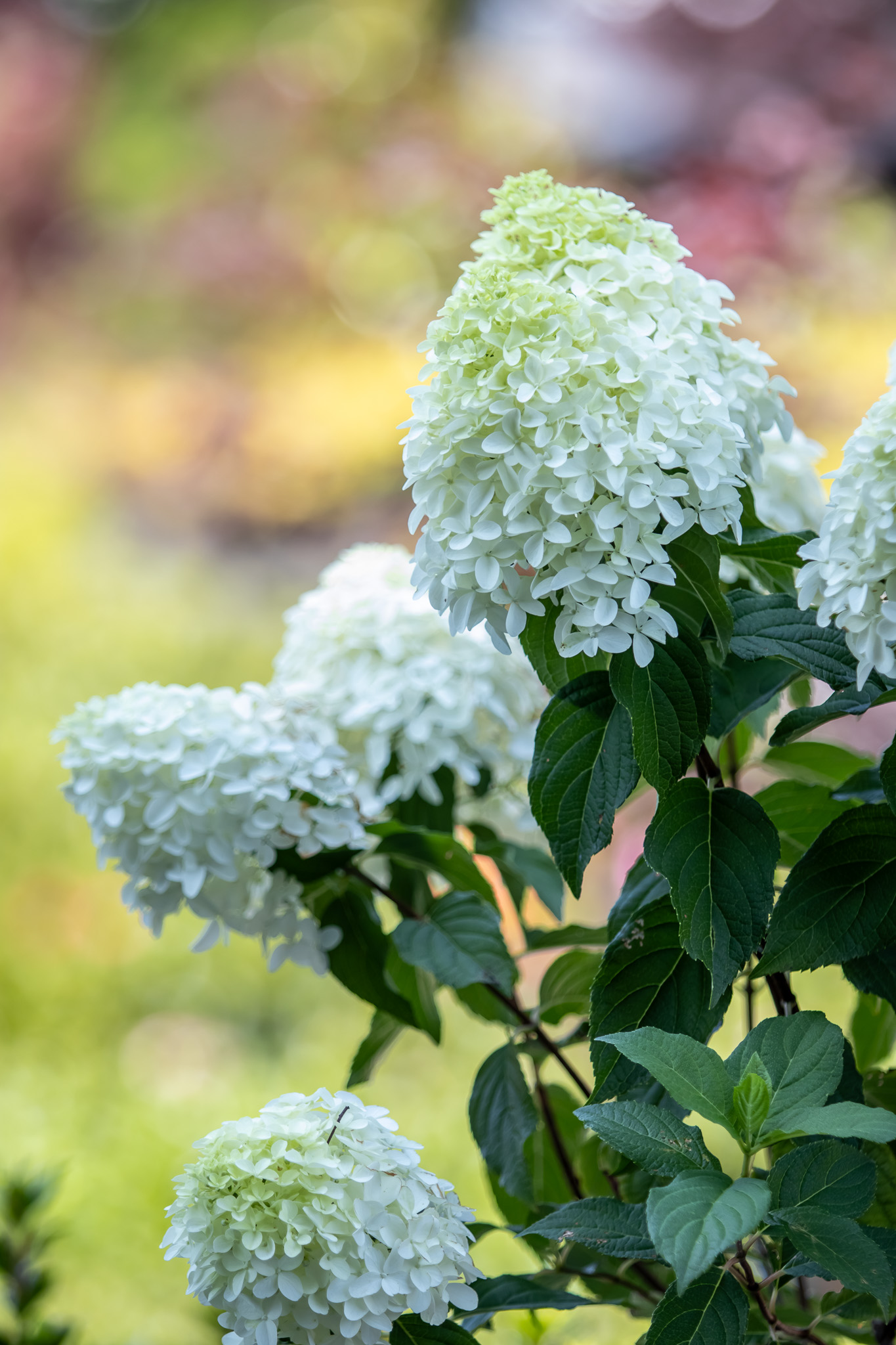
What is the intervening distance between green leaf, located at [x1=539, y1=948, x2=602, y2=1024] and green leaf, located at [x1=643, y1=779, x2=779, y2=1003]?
0.18 meters

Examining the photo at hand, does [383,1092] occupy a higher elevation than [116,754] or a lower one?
higher

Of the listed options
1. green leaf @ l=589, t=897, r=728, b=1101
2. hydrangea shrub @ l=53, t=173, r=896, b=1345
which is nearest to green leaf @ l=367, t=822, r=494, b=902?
hydrangea shrub @ l=53, t=173, r=896, b=1345

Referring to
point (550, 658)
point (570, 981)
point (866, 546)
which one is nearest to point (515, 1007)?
point (570, 981)

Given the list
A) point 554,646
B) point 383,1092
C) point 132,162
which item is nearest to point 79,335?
point 132,162

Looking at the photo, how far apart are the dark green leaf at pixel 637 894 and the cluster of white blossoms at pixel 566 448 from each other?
0.47ft

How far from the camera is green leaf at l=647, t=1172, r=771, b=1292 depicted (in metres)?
0.37

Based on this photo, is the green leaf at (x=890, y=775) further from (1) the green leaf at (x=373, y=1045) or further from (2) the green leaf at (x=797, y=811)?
(1) the green leaf at (x=373, y=1045)

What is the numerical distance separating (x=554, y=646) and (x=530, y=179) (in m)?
0.20

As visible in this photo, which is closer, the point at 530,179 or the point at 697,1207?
the point at 697,1207

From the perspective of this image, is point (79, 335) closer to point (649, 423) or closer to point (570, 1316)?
point (570, 1316)

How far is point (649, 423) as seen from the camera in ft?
1.45

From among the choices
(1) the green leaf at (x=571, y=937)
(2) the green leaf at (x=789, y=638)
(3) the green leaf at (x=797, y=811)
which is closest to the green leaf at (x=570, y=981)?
(1) the green leaf at (x=571, y=937)

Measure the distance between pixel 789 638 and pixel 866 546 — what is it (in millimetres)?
93

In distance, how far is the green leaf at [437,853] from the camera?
66 cm
